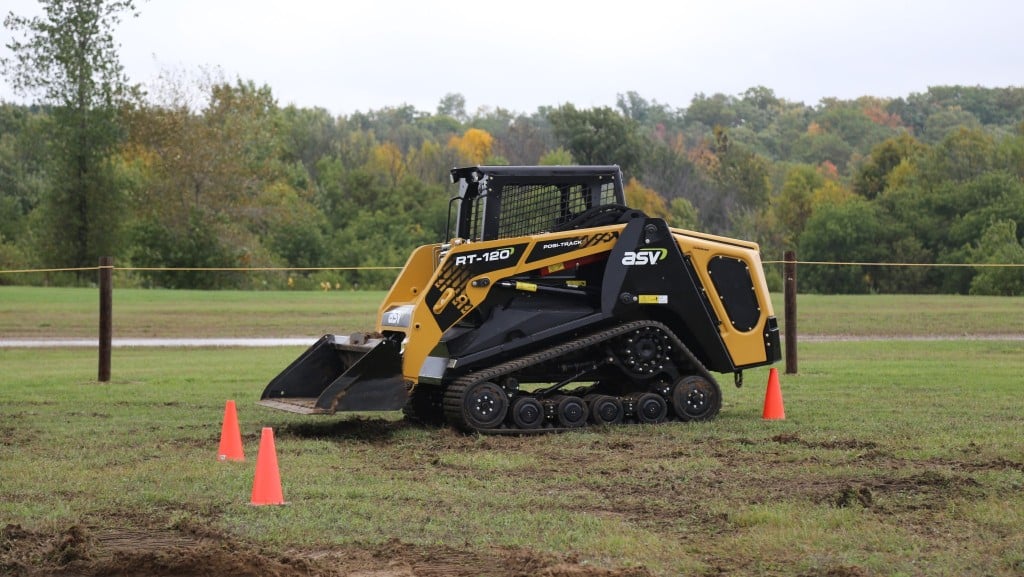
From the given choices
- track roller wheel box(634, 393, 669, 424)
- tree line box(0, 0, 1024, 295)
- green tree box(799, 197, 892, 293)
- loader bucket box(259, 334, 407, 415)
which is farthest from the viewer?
green tree box(799, 197, 892, 293)

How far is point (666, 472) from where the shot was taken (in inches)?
394

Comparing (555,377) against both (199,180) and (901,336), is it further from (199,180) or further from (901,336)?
(199,180)

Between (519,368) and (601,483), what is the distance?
10.0 feet

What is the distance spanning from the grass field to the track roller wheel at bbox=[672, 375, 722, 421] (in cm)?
28

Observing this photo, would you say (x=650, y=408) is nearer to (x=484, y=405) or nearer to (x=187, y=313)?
(x=484, y=405)

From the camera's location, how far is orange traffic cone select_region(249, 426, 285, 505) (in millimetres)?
8609

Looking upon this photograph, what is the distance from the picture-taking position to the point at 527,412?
41.0 ft

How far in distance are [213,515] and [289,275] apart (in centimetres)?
4842

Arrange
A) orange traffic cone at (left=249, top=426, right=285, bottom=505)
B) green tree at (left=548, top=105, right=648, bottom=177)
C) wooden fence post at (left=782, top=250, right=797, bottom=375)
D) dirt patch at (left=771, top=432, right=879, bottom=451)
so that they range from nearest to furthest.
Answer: orange traffic cone at (left=249, top=426, right=285, bottom=505) → dirt patch at (left=771, top=432, right=879, bottom=451) → wooden fence post at (left=782, top=250, right=797, bottom=375) → green tree at (left=548, top=105, right=648, bottom=177)

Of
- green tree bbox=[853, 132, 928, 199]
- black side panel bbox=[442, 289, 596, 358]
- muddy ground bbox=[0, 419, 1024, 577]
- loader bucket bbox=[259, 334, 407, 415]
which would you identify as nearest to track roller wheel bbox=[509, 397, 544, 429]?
black side panel bbox=[442, 289, 596, 358]

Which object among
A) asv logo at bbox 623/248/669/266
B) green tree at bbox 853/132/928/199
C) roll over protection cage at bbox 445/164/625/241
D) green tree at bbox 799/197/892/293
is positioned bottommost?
asv logo at bbox 623/248/669/266

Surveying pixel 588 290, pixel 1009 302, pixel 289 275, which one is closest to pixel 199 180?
pixel 289 275

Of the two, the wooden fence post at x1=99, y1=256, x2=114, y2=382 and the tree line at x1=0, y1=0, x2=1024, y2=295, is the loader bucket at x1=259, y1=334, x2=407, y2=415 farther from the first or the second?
the tree line at x1=0, y1=0, x2=1024, y2=295

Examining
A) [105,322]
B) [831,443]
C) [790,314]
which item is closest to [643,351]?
[831,443]
